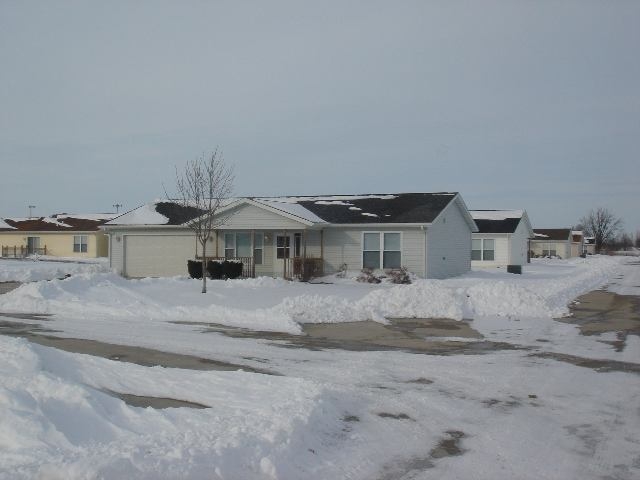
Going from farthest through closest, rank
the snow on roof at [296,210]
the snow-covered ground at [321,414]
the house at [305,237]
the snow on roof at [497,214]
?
the snow on roof at [497,214]
the house at [305,237]
the snow on roof at [296,210]
the snow-covered ground at [321,414]

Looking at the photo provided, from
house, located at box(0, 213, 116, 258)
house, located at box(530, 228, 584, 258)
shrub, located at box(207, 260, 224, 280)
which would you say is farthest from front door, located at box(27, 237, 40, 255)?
house, located at box(530, 228, 584, 258)

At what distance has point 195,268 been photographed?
1124 inches

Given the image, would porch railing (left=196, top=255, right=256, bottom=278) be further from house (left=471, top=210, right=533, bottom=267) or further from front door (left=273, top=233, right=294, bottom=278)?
house (left=471, top=210, right=533, bottom=267)

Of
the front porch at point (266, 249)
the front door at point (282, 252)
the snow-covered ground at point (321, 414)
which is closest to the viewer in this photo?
the snow-covered ground at point (321, 414)

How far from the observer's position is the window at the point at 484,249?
44.9 m

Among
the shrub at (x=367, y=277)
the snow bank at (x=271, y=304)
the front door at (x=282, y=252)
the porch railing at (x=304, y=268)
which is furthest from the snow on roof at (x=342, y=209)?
the snow bank at (x=271, y=304)

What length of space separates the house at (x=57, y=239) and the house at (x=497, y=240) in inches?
1196

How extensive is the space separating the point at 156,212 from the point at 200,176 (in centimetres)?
777

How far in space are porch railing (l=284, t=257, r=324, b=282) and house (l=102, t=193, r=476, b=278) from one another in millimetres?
43

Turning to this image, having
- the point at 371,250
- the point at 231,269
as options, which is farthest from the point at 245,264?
the point at 371,250

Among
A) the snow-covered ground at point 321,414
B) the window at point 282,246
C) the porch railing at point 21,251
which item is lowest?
the snow-covered ground at point 321,414

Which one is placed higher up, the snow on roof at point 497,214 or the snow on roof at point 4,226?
the snow on roof at point 497,214

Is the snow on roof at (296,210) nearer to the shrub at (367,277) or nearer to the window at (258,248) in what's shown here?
the window at (258,248)

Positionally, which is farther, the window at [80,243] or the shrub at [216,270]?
the window at [80,243]
